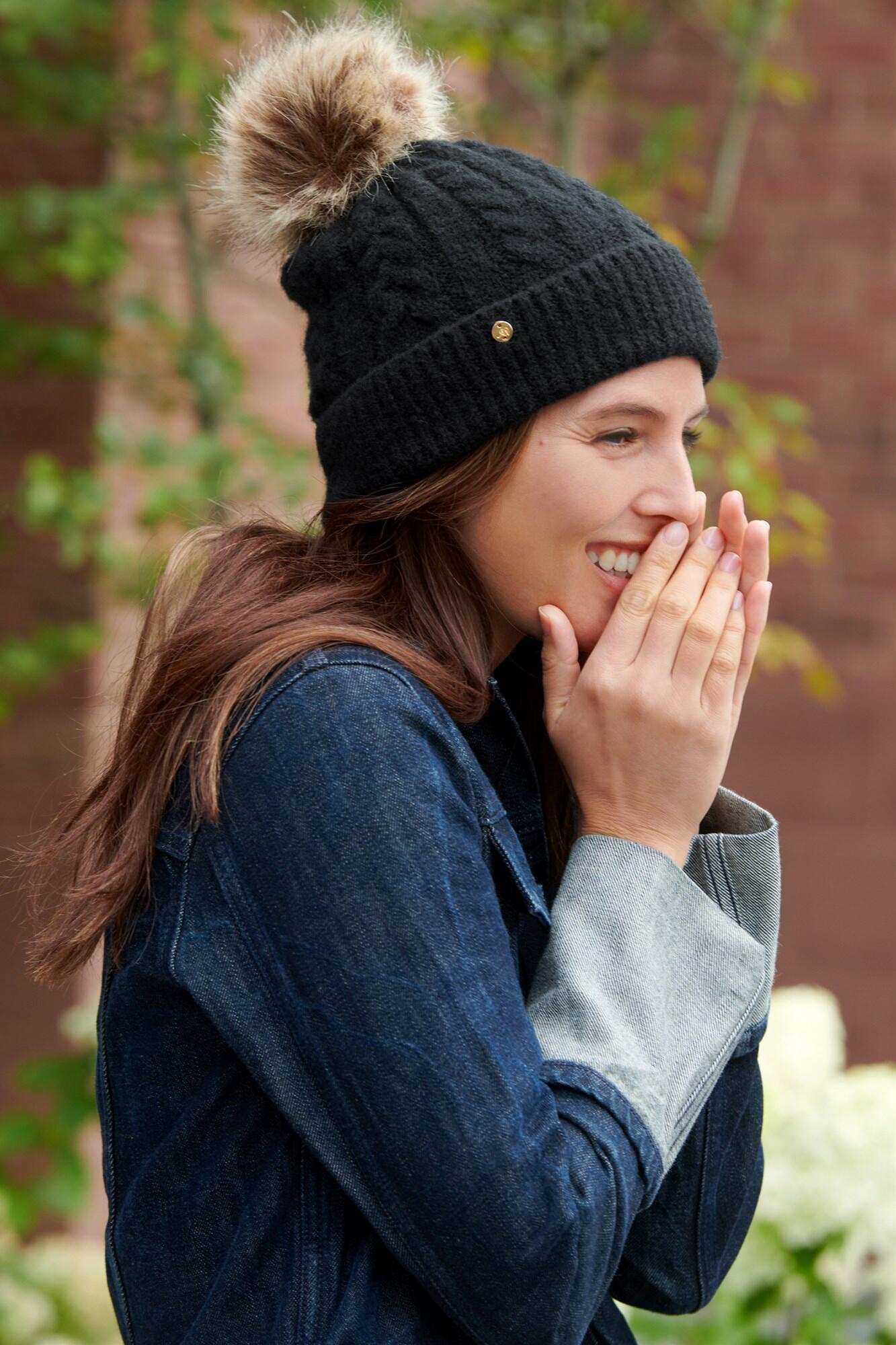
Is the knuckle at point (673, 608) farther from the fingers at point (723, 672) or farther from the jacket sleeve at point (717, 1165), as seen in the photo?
the jacket sleeve at point (717, 1165)

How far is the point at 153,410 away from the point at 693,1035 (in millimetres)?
2869

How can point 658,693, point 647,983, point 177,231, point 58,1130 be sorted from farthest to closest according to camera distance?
1. point 177,231
2. point 58,1130
3. point 658,693
4. point 647,983

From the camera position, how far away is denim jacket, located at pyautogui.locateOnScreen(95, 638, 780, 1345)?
3.71 ft

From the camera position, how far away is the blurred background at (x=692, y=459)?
2678mm

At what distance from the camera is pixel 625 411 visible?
147 centimetres

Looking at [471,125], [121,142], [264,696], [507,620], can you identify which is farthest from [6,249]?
[264,696]

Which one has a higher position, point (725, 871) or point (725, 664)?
point (725, 664)

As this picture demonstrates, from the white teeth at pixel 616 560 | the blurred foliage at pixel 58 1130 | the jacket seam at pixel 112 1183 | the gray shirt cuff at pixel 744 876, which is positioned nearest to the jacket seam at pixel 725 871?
the gray shirt cuff at pixel 744 876

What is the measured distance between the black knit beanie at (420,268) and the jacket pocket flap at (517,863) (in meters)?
0.40

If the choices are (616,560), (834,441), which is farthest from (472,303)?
(834,441)

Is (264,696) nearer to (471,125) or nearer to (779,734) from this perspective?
(471,125)

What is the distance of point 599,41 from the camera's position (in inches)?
133

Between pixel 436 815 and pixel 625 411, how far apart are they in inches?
20.3

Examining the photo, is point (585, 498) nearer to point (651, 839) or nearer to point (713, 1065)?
point (651, 839)
